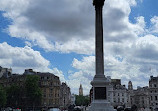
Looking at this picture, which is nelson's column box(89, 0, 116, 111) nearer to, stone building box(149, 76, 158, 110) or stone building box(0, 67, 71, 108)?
stone building box(0, 67, 71, 108)

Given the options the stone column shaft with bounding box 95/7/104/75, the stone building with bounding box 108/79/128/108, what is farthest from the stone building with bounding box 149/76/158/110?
the stone column shaft with bounding box 95/7/104/75

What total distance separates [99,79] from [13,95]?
73667mm

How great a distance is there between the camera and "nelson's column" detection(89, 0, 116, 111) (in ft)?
124

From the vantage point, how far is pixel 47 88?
112812 millimetres

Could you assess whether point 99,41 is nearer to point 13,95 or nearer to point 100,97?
point 100,97

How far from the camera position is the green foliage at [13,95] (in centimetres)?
10356

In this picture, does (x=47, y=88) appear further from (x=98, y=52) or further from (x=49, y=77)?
(x=98, y=52)

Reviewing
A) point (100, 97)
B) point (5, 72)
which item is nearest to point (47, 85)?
point (5, 72)

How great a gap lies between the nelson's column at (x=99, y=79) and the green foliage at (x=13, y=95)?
234ft

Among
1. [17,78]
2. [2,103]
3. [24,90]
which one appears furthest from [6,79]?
[2,103]

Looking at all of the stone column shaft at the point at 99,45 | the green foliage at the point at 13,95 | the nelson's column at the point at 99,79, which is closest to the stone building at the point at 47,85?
the green foliage at the point at 13,95

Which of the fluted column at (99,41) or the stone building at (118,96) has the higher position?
the fluted column at (99,41)

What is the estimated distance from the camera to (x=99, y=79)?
39344 mm

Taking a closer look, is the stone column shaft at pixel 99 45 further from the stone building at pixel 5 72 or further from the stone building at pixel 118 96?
the stone building at pixel 5 72
